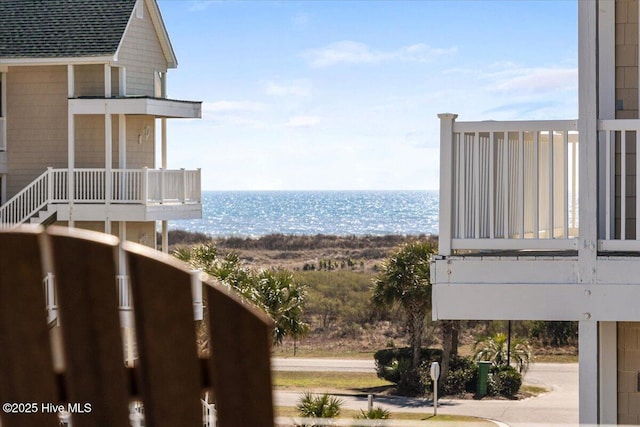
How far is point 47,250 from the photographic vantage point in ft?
5.97

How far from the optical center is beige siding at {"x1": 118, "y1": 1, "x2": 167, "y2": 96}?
26797mm

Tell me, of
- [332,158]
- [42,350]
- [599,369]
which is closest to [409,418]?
[599,369]

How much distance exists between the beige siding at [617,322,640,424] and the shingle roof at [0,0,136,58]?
19.2m

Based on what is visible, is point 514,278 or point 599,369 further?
point 599,369

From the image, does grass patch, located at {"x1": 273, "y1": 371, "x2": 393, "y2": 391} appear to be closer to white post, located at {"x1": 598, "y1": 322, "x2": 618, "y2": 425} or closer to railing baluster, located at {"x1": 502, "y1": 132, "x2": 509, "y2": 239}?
white post, located at {"x1": 598, "y1": 322, "x2": 618, "y2": 425}

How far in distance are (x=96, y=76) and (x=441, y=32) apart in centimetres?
8684

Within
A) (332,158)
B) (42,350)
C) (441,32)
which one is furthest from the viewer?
(332,158)

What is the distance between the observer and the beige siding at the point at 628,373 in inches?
324

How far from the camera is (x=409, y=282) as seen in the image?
30.9 m

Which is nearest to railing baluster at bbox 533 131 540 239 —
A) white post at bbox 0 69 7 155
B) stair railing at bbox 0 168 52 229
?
stair railing at bbox 0 168 52 229

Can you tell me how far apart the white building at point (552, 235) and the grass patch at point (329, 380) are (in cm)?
2526

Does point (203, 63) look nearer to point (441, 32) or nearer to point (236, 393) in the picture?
point (441, 32)

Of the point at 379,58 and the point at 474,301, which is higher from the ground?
the point at 379,58

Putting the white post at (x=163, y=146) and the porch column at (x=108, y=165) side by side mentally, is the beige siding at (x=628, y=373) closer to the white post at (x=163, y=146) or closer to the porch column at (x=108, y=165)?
the porch column at (x=108, y=165)
